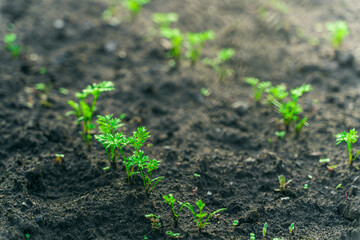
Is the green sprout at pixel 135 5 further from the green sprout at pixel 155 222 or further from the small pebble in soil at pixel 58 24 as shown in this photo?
the green sprout at pixel 155 222

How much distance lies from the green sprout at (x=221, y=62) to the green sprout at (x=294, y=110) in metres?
0.87

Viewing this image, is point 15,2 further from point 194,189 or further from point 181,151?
point 194,189

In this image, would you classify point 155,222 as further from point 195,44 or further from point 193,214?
point 195,44

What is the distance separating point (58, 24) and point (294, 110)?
3042 millimetres

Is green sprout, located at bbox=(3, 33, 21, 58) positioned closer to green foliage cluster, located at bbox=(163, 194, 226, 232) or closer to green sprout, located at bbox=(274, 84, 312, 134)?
green foliage cluster, located at bbox=(163, 194, 226, 232)

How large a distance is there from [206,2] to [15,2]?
2.54 m

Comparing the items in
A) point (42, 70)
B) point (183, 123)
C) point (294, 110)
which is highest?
point (294, 110)

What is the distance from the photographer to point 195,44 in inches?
158

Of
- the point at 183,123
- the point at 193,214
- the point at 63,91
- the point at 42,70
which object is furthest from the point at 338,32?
the point at 42,70

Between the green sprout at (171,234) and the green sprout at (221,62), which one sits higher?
the green sprout at (221,62)

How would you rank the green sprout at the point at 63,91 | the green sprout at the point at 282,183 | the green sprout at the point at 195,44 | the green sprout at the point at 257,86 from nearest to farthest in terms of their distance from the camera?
the green sprout at the point at 282,183 → the green sprout at the point at 257,86 → the green sprout at the point at 63,91 → the green sprout at the point at 195,44

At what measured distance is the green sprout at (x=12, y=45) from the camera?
3.88 m

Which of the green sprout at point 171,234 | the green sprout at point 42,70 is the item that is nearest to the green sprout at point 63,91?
the green sprout at point 42,70

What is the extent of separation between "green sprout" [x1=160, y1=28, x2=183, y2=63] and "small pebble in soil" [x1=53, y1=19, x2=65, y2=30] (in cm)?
133
